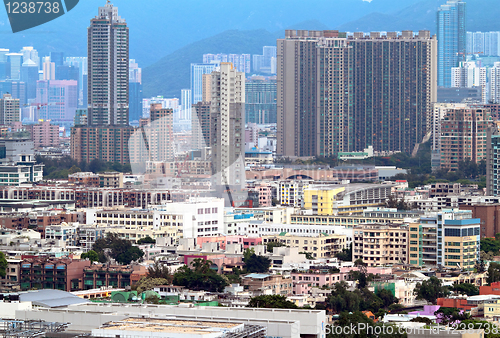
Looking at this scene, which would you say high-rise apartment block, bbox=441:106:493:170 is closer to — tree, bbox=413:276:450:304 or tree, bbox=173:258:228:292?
tree, bbox=413:276:450:304

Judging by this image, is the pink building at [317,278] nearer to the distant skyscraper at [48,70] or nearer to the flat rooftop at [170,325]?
the flat rooftop at [170,325]

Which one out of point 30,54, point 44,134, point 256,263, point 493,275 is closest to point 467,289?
point 493,275

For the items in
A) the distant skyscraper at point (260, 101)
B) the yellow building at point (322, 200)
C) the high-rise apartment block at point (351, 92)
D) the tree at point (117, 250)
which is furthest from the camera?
the distant skyscraper at point (260, 101)

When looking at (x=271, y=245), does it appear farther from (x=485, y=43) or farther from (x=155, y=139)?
(x=485, y=43)

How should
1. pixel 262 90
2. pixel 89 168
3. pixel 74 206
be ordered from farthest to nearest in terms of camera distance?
pixel 262 90
pixel 89 168
pixel 74 206

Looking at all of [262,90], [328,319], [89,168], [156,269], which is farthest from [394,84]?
A: [328,319]

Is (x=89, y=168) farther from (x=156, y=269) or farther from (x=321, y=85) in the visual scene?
(x=156, y=269)

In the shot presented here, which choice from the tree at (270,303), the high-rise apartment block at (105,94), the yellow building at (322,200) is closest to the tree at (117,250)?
the yellow building at (322,200)
